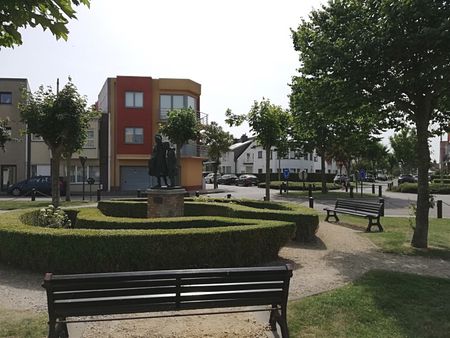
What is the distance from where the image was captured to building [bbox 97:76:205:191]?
126 ft

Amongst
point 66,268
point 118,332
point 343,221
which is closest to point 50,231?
point 66,268

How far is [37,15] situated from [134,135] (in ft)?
116

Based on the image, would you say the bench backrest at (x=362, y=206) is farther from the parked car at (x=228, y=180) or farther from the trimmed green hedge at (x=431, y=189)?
the parked car at (x=228, y=180)

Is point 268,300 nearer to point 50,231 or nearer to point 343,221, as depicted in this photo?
point 50,231

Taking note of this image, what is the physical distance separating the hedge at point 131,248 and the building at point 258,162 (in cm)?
5767

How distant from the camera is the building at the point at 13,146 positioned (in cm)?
3831

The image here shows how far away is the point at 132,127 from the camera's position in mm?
38562

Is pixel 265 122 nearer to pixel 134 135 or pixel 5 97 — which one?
pixel 134 135

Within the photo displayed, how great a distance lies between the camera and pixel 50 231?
7.94 meters

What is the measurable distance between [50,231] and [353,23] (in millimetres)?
7616

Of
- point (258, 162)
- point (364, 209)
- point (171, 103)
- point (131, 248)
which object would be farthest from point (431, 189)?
point (258, 162)

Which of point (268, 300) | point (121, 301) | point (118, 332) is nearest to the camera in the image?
point (121, 301)

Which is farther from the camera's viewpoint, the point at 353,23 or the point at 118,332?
the point at 353,23

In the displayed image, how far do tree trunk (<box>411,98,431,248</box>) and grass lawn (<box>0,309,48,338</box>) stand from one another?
843 cm
